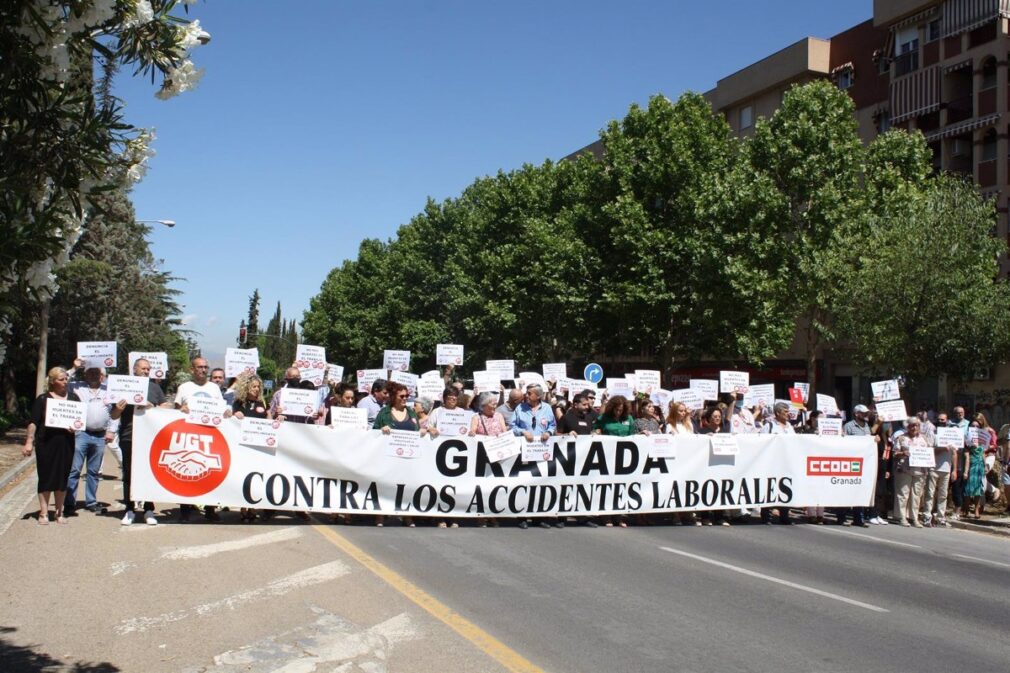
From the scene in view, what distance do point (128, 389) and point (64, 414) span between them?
0.77 metres

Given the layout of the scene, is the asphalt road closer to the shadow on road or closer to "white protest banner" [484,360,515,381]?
the shadow on road

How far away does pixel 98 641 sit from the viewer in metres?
6.39

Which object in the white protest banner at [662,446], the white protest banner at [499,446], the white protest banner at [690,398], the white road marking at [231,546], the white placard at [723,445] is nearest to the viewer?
the white road marking at [231,546]

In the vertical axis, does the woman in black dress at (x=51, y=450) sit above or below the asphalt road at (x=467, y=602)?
above

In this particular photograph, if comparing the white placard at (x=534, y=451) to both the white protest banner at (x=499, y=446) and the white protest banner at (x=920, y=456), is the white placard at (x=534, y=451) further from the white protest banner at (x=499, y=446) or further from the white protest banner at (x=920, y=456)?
the white protest banner at (x=920, y=456)

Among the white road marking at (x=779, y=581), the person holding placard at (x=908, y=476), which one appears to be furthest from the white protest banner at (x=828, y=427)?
the white road marking at (x=779, y=581)

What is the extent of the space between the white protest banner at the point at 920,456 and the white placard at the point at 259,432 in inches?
401

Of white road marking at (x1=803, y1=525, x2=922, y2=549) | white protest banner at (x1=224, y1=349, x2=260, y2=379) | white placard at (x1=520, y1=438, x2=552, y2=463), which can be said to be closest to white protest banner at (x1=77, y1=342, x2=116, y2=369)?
white protest banner at (x1=224, y1=349, x2=260, y2=379)

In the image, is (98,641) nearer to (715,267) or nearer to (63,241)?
(63,241)

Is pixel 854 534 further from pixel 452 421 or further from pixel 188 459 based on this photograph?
pixel 188 459

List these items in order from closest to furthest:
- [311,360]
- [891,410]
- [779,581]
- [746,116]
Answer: [779,581] → [891,410] → [311,360] → [746,116]

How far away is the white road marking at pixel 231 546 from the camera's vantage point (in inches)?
374

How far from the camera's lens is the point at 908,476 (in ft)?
52.0

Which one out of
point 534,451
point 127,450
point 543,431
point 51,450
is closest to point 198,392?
point 127,450
